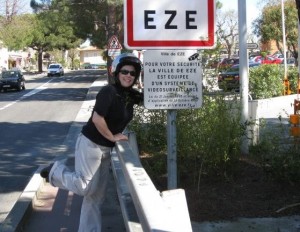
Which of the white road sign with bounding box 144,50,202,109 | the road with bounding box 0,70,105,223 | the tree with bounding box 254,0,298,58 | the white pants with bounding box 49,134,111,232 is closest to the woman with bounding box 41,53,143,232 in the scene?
the white pants with bounding box 49,134,111,232

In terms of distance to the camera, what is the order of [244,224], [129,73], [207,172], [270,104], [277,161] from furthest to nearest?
1. [270,104]
2. [207,172]
3. [277,161]
4. [244,224]
5. [129,73]

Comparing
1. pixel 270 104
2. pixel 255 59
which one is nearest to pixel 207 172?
pixel 270 104

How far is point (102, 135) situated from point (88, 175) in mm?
357

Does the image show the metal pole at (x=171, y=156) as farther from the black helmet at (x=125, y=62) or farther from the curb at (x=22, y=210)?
the curb at (x=22, y=210)

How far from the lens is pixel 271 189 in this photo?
5961 mm

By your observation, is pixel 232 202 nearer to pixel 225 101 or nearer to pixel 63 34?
pixel 225 101

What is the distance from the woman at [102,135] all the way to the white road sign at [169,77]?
1.96ft

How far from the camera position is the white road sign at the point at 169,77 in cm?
351

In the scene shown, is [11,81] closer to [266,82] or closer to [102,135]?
[266,82]

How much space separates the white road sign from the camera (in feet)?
11.5

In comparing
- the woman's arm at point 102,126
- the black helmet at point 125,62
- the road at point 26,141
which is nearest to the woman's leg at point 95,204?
the woman's arm at point 102,126

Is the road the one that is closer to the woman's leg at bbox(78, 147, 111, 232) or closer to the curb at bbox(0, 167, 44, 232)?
the curb at bbox(0, 167, 44, 232)

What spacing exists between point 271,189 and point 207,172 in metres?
0.82

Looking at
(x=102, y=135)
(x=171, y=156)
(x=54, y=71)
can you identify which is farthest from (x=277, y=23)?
(x=171, y=156)
